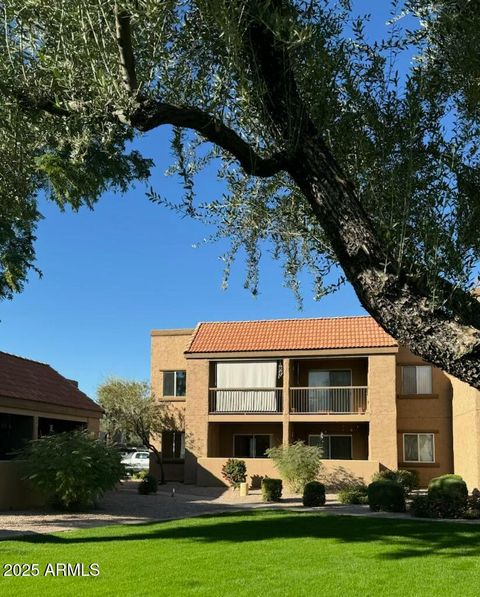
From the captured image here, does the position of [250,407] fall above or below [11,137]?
below

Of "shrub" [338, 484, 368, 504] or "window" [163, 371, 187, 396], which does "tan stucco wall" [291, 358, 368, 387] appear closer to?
"window" [163, 371, 187, 396]

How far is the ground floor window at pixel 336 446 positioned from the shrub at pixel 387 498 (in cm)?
1072

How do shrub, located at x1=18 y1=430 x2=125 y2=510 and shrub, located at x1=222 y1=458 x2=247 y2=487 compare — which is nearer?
shrub, located at x1=18 y1=430 x2=125 y2=510

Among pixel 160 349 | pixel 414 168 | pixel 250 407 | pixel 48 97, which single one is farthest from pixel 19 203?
pixel 160 349

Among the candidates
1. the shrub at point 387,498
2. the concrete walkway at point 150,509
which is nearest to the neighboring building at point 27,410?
the concrete walkway at point 150,509

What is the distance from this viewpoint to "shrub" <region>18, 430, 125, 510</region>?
19.7 m

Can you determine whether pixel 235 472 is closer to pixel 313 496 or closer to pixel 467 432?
pixel 313 496

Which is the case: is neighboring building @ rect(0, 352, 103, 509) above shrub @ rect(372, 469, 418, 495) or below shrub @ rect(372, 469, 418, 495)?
above

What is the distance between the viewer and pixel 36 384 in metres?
25.2

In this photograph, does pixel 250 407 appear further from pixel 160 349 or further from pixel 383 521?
pixel 383 521

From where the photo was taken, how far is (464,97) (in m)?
6.20

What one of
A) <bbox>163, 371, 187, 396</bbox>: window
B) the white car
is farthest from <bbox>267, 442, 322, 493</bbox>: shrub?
the white car

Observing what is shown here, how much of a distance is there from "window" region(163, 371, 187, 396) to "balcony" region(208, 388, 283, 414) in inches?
143

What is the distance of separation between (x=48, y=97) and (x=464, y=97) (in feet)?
11.9
